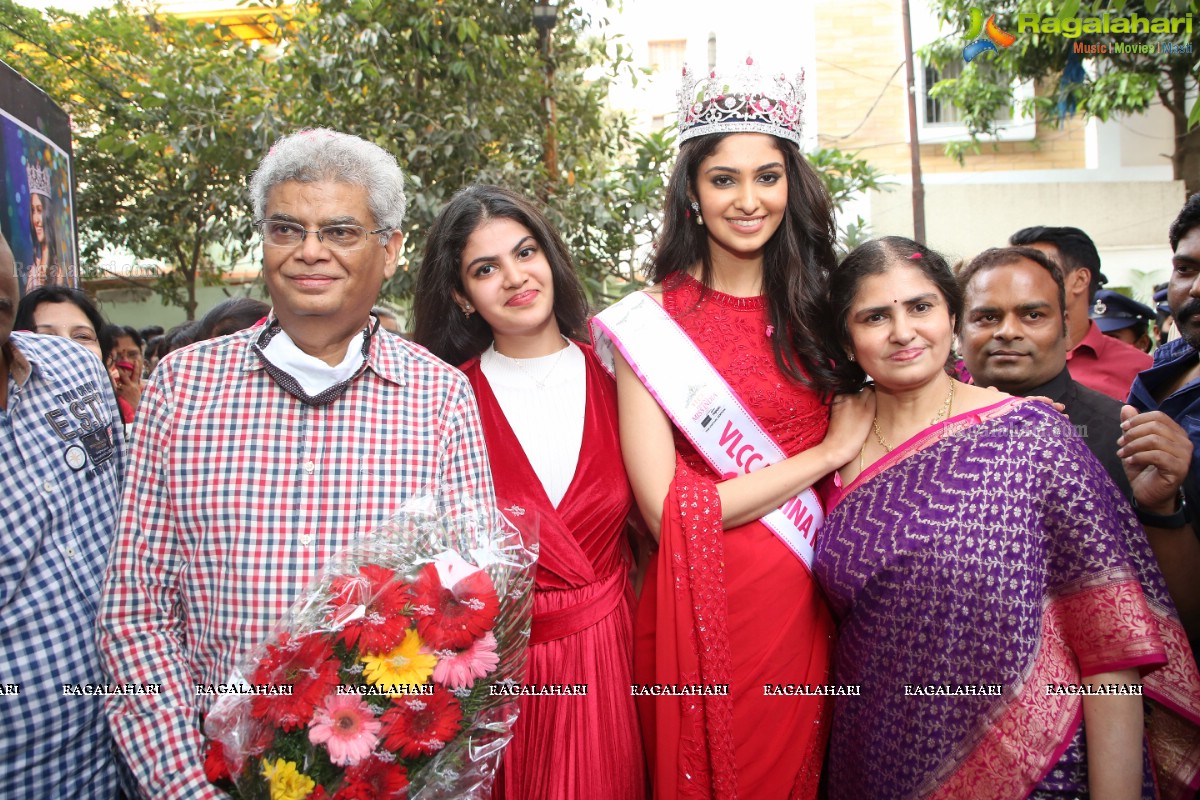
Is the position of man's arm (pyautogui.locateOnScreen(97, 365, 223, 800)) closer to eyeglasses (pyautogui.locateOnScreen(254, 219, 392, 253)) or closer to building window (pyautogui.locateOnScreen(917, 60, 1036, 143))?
eyeglasses (pyautogui.locateOnScreen(254, 219, 392, 253))

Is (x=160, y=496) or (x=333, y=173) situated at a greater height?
(x=333, y=173)

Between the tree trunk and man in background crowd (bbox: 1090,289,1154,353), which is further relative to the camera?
the tree trunk

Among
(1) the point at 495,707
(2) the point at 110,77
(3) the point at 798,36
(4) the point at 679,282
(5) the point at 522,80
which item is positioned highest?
(3) the point at 798,36

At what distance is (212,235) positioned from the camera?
648 centimetres

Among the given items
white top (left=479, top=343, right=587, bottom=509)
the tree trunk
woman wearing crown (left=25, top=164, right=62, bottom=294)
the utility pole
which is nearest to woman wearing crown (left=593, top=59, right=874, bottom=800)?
white top (left=479, top=343, right=587, bottom=509)

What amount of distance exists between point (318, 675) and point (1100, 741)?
1.67 meters

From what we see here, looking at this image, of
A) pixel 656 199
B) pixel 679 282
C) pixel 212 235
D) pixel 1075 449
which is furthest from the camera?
pixel 212 235

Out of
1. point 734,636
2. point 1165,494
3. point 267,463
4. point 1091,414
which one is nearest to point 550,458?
point 734,636

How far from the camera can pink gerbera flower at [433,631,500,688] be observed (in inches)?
62.1

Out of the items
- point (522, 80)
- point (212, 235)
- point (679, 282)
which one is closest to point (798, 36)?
point (522, 80)

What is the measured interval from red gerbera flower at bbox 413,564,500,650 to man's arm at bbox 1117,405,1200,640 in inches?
64.1

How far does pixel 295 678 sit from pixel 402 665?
0.21 metres

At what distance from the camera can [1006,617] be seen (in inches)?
78.4

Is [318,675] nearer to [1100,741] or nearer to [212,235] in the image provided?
[1100,741]
